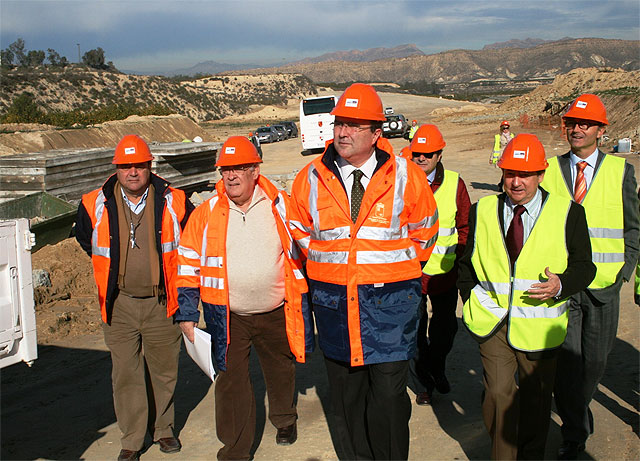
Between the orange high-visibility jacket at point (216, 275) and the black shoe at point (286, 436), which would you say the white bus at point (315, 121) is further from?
the orange high-visibility jacket at point (216, 275)

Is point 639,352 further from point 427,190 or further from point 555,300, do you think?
point 427,190

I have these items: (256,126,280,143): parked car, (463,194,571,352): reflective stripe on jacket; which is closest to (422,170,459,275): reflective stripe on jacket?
(463,194,571,352): reflective stripe on jacket

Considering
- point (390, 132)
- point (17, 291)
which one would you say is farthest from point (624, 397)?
point (390, 132)

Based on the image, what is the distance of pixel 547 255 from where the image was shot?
3.55m

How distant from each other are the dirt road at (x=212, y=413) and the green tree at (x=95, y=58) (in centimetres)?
7730

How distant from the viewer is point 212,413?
519 centimetres

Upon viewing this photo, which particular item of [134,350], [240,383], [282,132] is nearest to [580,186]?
[240,383]

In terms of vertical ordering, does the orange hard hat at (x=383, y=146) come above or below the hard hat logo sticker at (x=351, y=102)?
below

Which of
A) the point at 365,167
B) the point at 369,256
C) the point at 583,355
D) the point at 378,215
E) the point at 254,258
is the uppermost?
the point at 365,167

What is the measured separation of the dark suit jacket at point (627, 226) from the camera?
411 centimetres

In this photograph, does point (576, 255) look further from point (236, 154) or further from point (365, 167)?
point (236, 154)

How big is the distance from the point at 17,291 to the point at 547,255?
2.98m

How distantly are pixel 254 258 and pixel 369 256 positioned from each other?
1.00m

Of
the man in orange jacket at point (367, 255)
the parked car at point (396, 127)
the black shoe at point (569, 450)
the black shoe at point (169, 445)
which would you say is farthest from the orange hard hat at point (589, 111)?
the parked car at point (396, 127)
